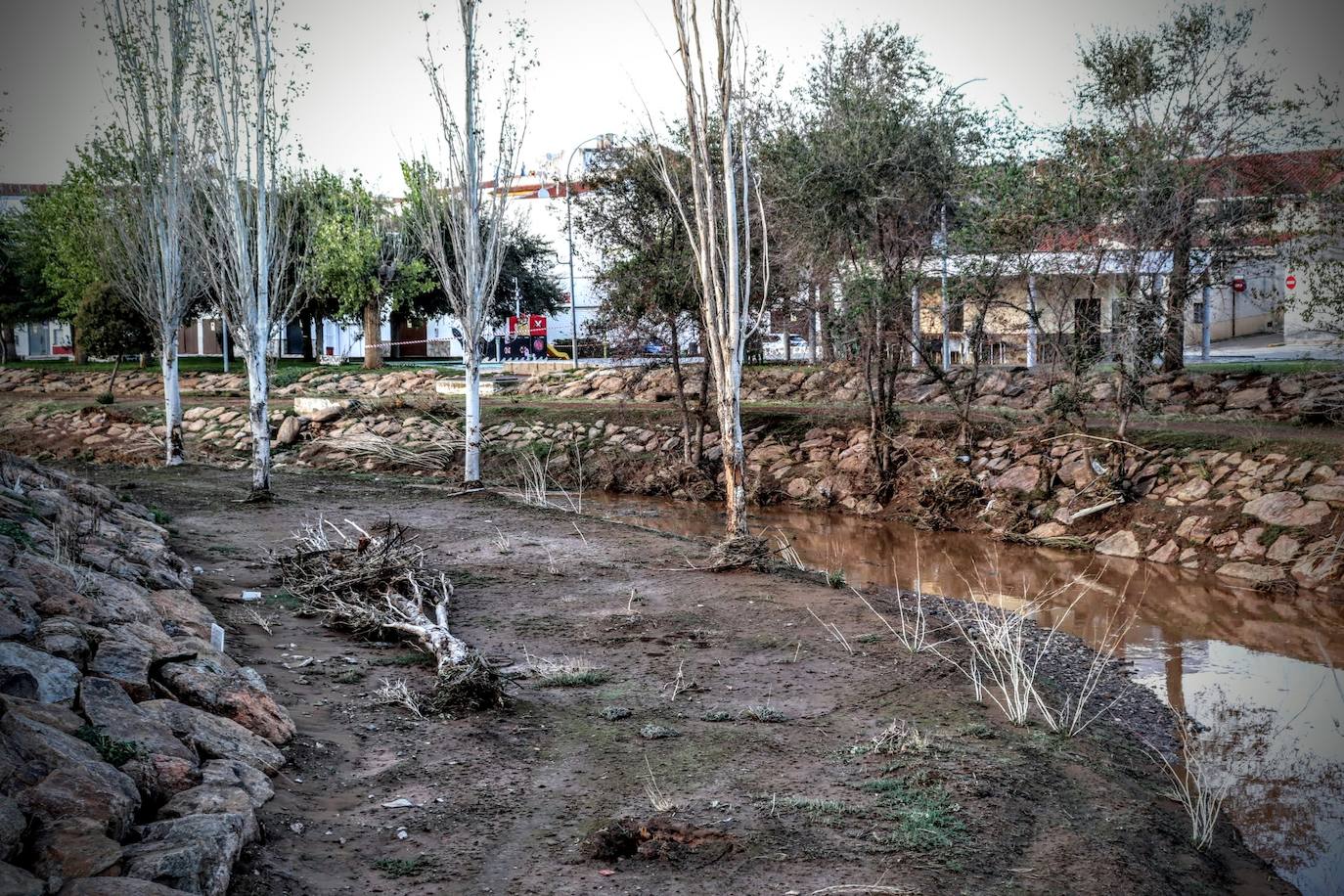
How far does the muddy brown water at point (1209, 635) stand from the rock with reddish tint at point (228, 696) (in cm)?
553

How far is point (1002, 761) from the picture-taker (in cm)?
619

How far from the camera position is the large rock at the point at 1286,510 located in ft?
45.2

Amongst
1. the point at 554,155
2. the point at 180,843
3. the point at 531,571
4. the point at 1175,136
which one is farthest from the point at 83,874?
the point at 554,155

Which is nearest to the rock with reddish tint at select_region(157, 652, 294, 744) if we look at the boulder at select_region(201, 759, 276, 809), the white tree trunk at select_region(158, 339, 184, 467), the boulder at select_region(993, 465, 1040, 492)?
the boulder at select_region(201, 759, 276, 809)

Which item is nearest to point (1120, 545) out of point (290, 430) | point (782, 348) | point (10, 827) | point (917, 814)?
point (917, 814)

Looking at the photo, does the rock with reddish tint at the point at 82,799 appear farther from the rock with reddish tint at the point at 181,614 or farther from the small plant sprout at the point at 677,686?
the small plant sprout at the point at 677,686

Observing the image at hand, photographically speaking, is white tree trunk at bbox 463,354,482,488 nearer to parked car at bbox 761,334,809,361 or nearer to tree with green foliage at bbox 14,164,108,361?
parked car at bbox 761,334,809,361

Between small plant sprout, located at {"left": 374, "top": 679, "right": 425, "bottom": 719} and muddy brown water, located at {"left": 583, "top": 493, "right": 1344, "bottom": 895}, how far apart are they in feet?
16.3

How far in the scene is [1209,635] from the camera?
11.3m

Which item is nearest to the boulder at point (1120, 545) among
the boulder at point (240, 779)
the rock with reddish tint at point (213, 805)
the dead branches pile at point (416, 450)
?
the boulder at point (240, 779)

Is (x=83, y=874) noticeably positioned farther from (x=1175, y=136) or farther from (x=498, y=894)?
(x=1175, y=136)

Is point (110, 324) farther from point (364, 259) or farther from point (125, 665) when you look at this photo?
point (125, 665)

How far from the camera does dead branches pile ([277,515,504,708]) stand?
6.95 m

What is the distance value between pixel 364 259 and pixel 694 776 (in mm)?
32633
